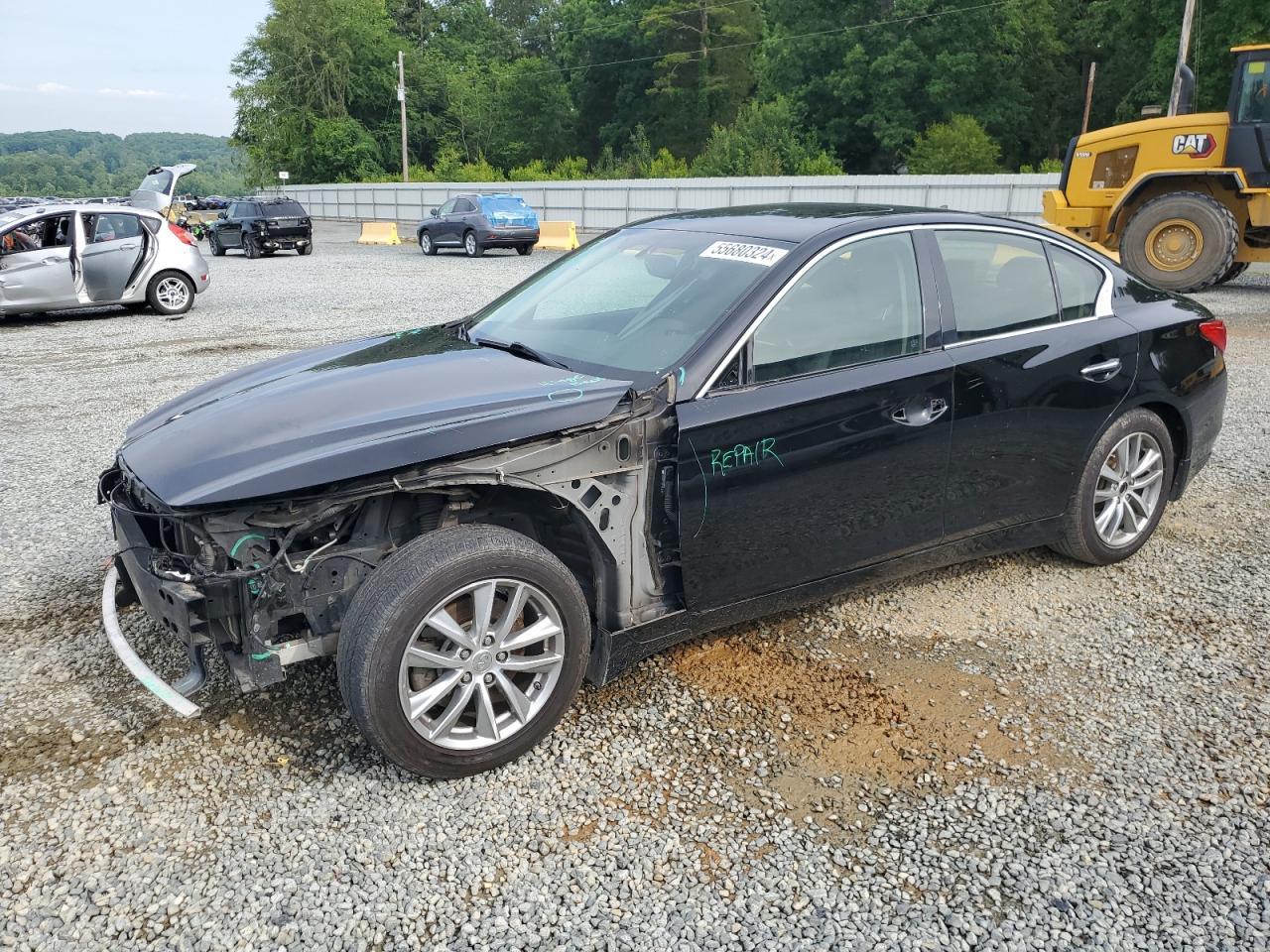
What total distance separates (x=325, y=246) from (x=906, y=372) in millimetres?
29681

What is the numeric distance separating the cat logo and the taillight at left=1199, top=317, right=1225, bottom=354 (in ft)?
32.1

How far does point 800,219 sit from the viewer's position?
3.88 m

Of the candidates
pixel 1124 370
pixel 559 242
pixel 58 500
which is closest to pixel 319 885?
pixel 1124 370

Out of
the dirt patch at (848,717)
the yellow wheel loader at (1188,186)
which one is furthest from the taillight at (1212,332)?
the yellow wheel loader at (1188,186)

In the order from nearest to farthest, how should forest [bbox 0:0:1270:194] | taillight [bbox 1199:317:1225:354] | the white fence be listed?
taillight [bbox 1199:317:1225:354] → the white fence → forest [bbox 0:0:1270:194]

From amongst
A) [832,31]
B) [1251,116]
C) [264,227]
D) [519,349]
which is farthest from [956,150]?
[519,349]

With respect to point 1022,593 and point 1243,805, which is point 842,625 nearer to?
point 1022,593

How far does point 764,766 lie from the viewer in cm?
306

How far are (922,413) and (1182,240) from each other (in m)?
11.6

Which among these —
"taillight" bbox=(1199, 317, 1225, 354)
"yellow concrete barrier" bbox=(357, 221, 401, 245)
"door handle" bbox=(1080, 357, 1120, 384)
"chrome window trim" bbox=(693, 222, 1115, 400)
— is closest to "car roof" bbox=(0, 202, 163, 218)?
"chrome window trim" bbox=(693, 222, 1115, 400)

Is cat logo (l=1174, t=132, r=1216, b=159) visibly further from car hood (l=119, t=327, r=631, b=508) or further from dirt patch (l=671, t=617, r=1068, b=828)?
car hood (l=119, t=327, r=631, b=508)

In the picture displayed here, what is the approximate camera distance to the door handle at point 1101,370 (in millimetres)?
4086

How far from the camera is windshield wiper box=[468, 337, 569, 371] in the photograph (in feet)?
11.7

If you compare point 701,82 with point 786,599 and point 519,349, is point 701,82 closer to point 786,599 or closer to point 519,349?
point 519,349
